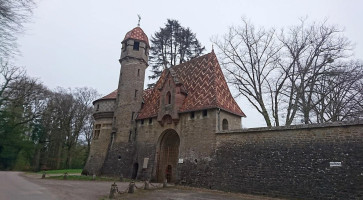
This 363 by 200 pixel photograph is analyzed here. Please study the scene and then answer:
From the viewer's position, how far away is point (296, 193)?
40.4 ft

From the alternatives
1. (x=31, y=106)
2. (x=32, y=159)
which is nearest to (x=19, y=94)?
(x=31, y=106)

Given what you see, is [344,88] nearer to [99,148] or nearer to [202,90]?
[202,90]

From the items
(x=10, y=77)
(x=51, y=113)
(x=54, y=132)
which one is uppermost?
(x=10, y=77)

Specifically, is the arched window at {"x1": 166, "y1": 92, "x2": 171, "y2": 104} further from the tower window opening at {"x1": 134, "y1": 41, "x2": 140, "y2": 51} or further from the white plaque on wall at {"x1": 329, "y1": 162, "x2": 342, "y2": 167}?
the white plaque on wall at {"x1": 329, "y1": 162, "x2": 342, "y2": 167}

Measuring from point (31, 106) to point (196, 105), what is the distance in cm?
2600

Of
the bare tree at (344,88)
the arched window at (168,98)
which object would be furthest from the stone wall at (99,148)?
the bare tree at (344,88)

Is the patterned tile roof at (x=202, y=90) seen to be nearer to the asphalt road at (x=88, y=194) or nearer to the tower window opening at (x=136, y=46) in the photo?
the tower window opening at (x=136, y=46)

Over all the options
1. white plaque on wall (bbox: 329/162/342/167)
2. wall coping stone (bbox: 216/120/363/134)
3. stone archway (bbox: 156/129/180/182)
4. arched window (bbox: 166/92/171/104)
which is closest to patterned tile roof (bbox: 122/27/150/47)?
arched window (bbox: 166/92/171/104)

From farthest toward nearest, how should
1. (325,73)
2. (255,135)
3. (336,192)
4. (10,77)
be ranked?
(10,77) < (325,73) < (255,135) < (336,192)

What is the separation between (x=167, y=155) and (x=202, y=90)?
580 centimetres

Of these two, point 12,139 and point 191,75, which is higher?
point 191,75

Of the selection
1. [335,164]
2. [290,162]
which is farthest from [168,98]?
[335,164]

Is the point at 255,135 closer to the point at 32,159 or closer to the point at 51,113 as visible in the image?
the point at 51,113

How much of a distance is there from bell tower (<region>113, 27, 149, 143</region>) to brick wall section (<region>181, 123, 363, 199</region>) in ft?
31.1
